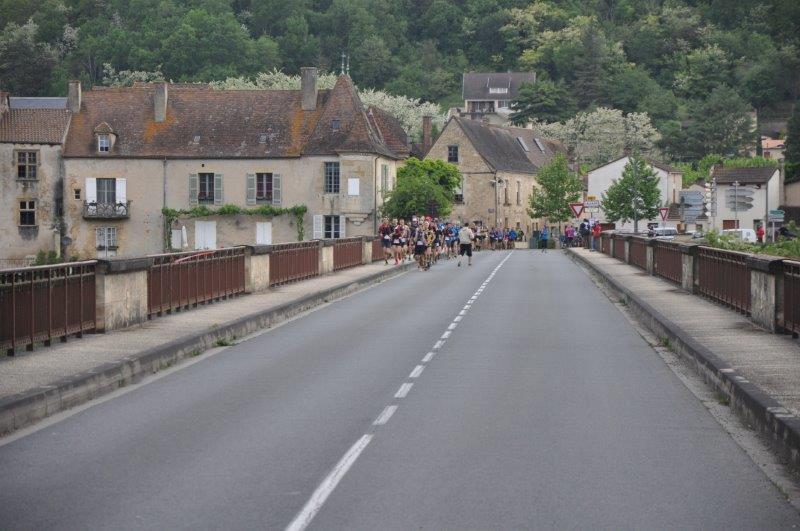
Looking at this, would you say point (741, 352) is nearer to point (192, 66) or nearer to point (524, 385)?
point (524, 385)

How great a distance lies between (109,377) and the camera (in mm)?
15422

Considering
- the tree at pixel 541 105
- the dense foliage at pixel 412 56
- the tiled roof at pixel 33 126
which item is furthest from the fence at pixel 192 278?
the tree at pixel 541 105

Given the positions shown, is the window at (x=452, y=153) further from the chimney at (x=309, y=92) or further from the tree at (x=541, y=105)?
the tree at (x=541, y=105)

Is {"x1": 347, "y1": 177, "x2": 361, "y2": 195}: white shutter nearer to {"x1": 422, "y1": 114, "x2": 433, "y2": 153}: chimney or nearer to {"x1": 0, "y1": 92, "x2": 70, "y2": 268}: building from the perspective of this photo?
{"x1": 0, "y1": 92, "x2": 70, "y2": 268}: building

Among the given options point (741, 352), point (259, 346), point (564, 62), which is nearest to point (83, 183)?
point (259, 346)

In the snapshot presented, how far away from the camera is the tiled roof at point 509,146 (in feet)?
347

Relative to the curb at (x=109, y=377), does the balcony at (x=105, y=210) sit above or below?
above

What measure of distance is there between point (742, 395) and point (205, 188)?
66.9 m

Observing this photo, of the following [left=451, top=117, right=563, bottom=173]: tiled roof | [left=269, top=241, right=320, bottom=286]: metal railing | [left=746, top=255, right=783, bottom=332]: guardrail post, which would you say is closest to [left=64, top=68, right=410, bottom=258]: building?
[left=451, top=117, right=563, bottom=173]: tiled roof

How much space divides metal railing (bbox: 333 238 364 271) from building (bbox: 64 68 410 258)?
89.1 ft

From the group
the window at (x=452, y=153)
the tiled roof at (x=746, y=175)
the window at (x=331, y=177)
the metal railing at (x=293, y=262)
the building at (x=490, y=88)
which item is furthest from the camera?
the building at (x=490, y=88)

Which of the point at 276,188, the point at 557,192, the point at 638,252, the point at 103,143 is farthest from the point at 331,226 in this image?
the point at 638,252

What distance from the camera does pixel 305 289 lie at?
33625 mm

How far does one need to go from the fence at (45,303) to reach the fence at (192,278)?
3.13 metres
